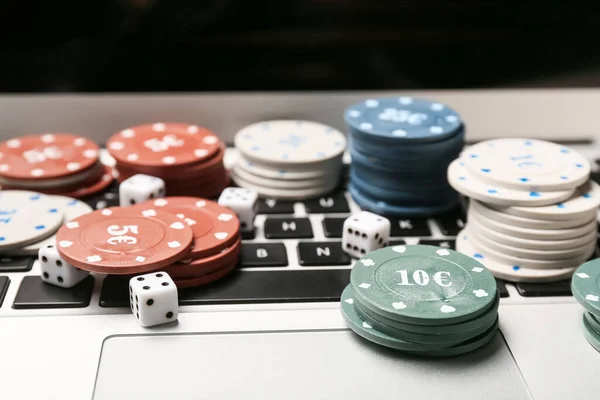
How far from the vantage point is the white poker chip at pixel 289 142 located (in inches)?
50.7

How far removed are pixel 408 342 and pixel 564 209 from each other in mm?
328

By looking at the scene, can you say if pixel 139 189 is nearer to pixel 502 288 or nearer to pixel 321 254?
pixel 321 254

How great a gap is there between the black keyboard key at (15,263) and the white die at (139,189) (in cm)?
18

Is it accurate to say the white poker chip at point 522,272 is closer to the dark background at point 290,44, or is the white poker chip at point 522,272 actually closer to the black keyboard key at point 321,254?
the black keyboard key at point 321,254

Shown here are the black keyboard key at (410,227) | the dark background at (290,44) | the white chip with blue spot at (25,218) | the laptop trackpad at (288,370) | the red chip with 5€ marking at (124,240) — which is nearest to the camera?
the laptop trackpad at (288,370)

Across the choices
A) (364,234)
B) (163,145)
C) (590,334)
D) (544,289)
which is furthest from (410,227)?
(163,145)

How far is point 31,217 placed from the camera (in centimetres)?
115

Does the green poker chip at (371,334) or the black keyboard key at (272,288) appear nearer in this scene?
the green poker chip at (371,334)

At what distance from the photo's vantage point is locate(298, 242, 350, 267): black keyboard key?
1.11m

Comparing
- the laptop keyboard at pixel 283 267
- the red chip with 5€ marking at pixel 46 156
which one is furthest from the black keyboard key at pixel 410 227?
the red chip with 5€ marking at pixel 46 156

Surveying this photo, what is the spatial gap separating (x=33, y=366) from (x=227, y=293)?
0.89 feet

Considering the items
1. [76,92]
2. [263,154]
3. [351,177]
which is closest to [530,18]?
[351,177]

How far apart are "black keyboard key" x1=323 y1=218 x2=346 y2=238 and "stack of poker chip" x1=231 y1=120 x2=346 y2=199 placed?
9 cm

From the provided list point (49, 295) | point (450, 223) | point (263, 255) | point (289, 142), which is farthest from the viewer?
point (289, 142)
